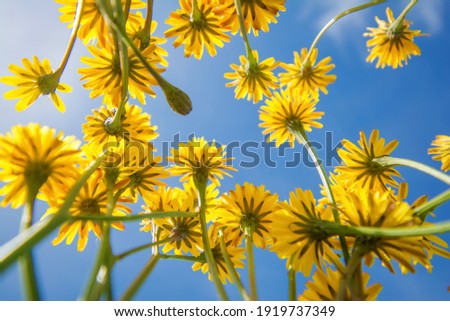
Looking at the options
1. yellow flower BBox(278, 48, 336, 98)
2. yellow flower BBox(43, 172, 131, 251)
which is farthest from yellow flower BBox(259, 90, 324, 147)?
yellow flower BBox(43, 172, 131, 251)

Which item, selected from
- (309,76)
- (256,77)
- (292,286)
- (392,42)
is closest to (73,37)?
(292,286)

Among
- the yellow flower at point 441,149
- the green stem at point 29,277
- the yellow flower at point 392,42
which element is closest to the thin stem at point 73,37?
the green stem at point 29,277

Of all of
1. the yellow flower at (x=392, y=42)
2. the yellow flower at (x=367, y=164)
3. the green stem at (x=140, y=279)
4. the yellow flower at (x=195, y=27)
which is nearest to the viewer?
the green stem at (x=140, y=279)

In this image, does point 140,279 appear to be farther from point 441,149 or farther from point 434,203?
point 441,149

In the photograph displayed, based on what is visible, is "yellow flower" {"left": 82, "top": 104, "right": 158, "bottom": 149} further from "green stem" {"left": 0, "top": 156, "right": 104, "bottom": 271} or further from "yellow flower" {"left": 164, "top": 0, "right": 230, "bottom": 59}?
"green stem" {"left": 0, "top": 156, "right": 104, "bottom": 271}

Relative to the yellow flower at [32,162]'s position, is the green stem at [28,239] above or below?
below

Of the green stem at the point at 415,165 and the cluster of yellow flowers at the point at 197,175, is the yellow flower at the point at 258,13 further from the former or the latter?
the green stem at the point at 415,165
